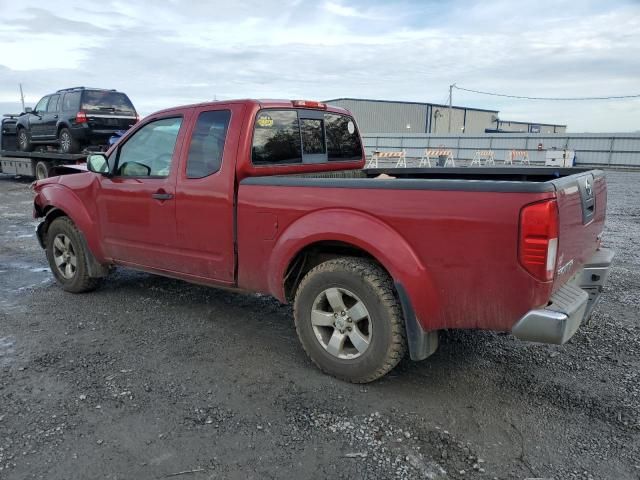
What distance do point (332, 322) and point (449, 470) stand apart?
1248 mm

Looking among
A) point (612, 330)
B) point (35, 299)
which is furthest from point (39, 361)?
point (612, 330)

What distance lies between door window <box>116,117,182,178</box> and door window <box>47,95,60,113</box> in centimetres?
1163

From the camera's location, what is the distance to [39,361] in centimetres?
384

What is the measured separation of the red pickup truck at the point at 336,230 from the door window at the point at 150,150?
2 cm

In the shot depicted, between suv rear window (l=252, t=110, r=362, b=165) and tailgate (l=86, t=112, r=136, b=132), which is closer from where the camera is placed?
suv rear window (l=252, t=110, r=362, b=165)

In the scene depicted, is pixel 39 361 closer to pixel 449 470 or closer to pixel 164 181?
pixel 164 181

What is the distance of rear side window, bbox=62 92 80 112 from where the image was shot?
44.9 feet

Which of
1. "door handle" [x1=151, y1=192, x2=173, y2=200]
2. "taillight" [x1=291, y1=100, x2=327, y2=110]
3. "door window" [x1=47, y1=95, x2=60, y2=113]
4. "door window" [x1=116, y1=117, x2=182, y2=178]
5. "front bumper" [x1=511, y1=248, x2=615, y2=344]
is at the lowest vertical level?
"front bumper" [x1=511, y1=248, x2=615, y2=344]

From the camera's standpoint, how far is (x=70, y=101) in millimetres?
13969

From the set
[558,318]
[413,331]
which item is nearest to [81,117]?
[413,331]

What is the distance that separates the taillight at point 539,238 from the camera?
8.63ft

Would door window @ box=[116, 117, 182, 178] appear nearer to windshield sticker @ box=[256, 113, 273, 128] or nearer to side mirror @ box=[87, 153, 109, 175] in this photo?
side mirror @ box=[87, 153, 109, 175]

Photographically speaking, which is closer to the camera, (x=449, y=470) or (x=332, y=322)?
(x=449, y=470)

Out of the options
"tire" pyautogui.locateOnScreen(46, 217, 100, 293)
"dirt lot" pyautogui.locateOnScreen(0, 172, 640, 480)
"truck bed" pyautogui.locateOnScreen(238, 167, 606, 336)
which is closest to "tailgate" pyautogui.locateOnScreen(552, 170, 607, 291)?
"truck bed" pyautogui.locateOnScreen(238, 167, 606, 336)
